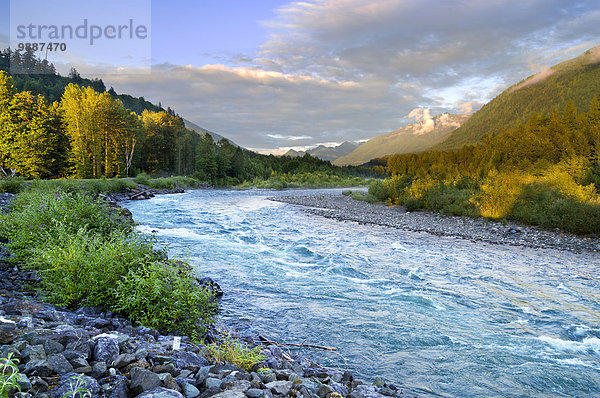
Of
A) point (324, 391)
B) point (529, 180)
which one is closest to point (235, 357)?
point (324, 391)

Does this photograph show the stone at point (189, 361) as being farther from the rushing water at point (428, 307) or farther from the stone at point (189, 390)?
the rushing water at point (428, 307)

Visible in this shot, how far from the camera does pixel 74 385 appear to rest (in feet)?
9.52

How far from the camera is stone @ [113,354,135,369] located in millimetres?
3435

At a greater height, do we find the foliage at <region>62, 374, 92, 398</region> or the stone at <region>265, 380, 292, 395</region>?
the foliage at <region>62, 374, 92, 398</region>

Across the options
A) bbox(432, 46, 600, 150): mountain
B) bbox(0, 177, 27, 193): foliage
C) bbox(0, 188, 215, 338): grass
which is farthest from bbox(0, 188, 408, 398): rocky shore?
bbox(432, 46, 600, 150): mountain

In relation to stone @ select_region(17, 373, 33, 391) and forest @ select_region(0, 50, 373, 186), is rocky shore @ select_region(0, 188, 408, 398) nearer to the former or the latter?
stone @ select_region(17, 373, 33, 391)

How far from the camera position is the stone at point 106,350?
139 inches

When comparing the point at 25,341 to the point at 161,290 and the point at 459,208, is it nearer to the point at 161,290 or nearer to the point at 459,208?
the point at 161,290

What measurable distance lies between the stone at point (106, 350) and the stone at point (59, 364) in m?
0.36

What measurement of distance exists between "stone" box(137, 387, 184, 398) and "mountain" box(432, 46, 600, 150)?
15010 cm

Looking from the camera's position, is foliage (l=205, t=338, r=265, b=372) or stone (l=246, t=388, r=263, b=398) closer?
stone (l=246, t=388, r=263, b=398)

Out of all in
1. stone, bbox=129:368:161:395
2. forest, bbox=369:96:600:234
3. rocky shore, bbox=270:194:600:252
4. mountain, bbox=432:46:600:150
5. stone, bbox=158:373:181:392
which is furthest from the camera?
mountain, bbox=432:46:600:150

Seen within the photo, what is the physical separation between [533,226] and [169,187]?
46.9 metres

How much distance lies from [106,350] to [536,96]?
20237cm
